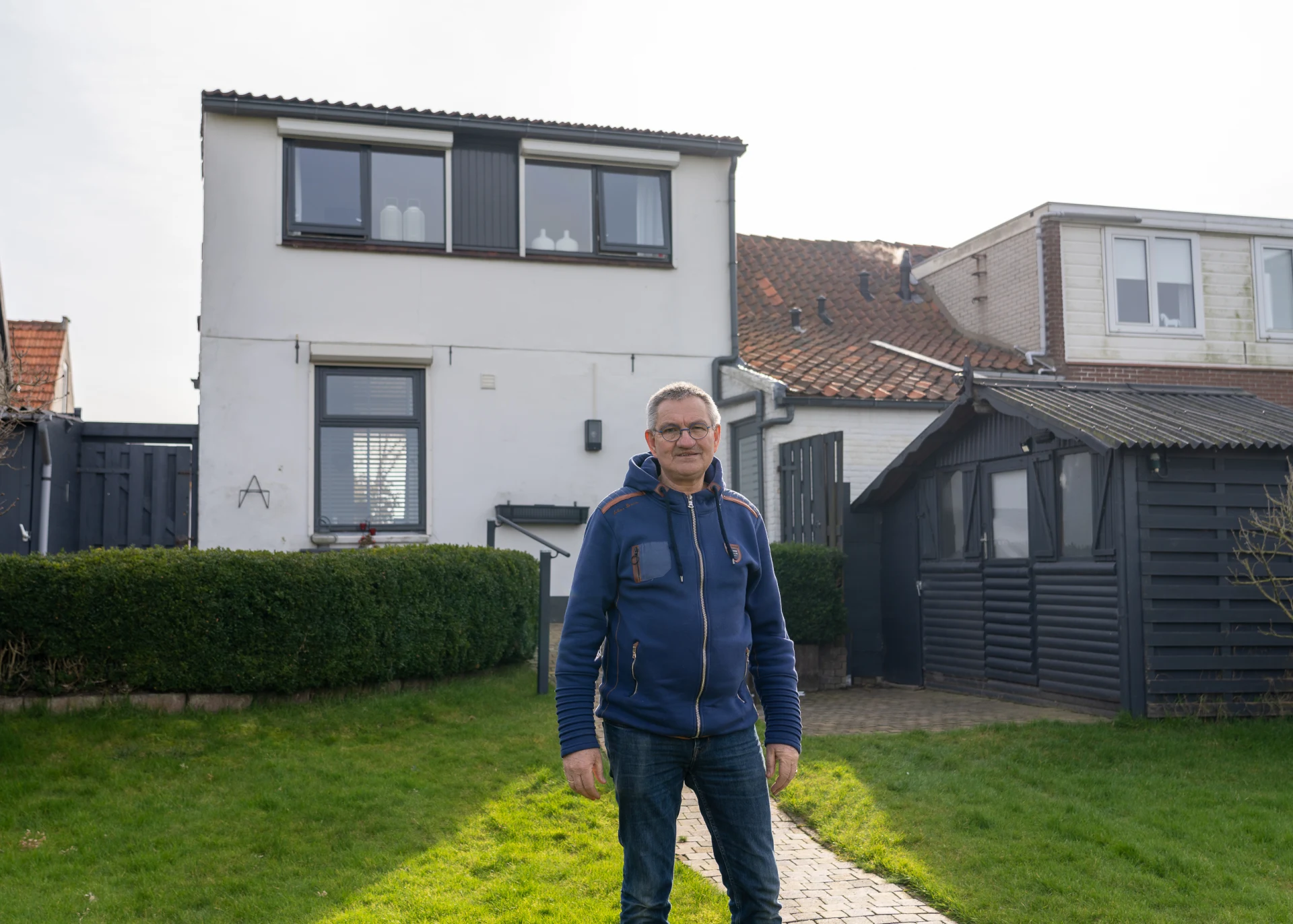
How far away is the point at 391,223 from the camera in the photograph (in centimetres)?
1471

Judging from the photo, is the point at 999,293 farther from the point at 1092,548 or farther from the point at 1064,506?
the point at 1092,548

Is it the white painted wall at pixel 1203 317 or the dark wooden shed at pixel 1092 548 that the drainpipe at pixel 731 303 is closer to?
the dark wooden shed at pixel 1092 548

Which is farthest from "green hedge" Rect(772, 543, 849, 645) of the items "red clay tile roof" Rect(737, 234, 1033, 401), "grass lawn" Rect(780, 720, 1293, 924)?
"grass lawn" Rect(780, 720, 1293, 924)

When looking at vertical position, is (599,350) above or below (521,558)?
above

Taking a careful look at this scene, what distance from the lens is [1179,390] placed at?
1163 centimetres

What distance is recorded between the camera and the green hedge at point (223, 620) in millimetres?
7910

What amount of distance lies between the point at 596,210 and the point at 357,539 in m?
5.06

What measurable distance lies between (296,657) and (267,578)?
1.97 feet

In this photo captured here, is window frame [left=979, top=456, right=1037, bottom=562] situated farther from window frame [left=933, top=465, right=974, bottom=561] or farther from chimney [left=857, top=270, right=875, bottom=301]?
chimney [left=857, top=270, right=875, bottom=301]

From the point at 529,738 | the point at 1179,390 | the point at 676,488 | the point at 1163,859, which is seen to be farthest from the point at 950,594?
the point at 676,488

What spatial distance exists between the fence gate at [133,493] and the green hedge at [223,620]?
7502 mm

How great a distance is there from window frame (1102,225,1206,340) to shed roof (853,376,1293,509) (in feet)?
18.0

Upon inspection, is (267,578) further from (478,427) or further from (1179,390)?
(1179,390)

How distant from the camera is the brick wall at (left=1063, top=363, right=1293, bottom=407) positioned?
1686 centimetres
